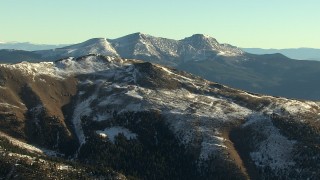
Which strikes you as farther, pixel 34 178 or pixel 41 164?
pixel 41 164

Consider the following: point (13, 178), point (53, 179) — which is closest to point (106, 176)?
point (53, 179)

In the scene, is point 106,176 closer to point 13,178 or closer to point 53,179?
point 53,179

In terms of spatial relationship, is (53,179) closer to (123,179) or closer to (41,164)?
(41,164)

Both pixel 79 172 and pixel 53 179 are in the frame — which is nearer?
pixel 53 179

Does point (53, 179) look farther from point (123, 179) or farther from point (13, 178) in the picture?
point (123, 179)

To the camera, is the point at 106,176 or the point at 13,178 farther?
the point at 106,176

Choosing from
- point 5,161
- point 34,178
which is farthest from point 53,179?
point 5,161

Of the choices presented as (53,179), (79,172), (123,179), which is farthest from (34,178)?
(123,179)
